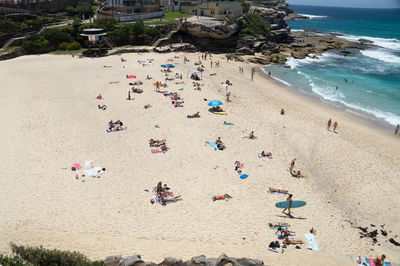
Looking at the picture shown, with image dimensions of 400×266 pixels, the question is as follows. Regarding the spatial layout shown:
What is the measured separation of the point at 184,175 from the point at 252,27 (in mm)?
45765

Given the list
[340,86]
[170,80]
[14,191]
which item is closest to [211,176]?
[14,191]

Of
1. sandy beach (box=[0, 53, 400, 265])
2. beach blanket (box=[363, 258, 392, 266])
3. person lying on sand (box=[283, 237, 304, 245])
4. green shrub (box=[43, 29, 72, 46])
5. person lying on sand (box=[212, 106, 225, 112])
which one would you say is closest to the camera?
beach blanket (box=[363, 258, 392, 266])

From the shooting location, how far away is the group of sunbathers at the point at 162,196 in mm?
12938

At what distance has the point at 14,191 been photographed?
12.9 meters

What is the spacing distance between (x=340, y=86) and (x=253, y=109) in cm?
1539

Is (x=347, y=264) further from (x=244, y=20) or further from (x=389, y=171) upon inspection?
(x=244, y=20)

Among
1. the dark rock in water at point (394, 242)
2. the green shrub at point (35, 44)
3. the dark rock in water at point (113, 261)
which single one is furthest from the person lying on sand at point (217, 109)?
the green shrub at point (35, 44)

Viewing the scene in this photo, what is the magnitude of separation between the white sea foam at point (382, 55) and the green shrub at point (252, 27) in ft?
63.9

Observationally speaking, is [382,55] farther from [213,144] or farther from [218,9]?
[213,144]

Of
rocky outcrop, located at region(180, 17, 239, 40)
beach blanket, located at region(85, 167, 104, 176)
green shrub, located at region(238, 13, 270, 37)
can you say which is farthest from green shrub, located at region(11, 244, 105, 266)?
green shrub, located at region(238, 13, 270, 37)

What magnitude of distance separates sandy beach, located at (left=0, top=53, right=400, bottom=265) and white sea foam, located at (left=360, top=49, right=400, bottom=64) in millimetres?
30877

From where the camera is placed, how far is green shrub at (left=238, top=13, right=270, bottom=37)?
50.0 meters

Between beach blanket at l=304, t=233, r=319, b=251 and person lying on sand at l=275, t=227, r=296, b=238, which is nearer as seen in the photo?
beach blanket at l=304, t=233, r=319, b=251

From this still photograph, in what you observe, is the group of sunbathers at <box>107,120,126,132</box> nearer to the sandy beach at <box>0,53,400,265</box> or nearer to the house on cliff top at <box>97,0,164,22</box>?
the sandy beach at <box>0,53,400,265</box>
